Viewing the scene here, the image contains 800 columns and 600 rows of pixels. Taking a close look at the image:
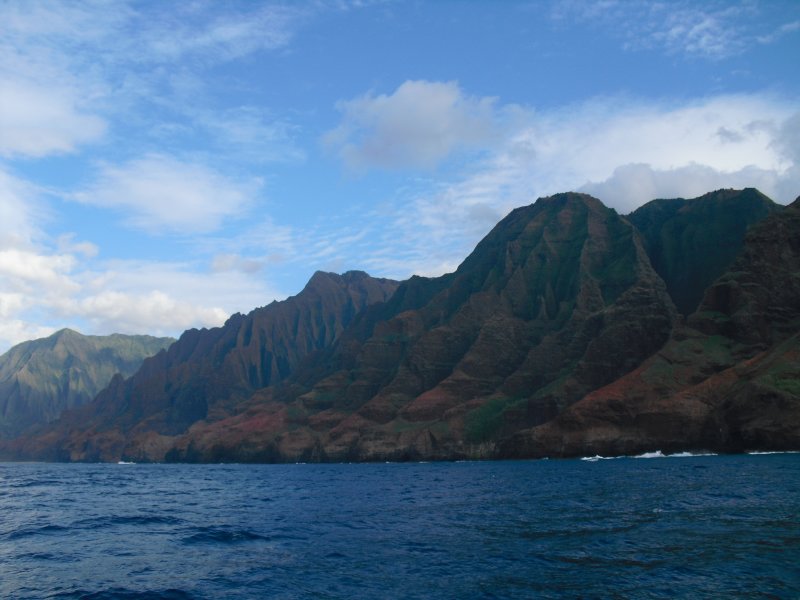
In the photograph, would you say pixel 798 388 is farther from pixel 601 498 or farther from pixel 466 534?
pixel 466 534

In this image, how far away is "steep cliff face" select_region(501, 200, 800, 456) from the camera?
427 feet

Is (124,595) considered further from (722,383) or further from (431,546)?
(722,383)

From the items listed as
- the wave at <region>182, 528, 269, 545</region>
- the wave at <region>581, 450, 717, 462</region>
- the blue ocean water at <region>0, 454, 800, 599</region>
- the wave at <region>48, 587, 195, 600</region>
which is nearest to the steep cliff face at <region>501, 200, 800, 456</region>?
the wave at <region>581, 450, 717, 462</region>

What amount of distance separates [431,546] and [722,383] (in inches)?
5113

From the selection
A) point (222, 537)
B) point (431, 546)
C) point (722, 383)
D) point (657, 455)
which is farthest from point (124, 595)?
point (722, 383)

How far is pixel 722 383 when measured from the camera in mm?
148250

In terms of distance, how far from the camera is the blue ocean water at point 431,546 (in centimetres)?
2811

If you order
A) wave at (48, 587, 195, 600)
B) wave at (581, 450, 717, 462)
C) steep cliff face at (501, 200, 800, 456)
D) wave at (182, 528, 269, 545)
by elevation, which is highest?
A: steep cliff face at (501, 200, 800, 456)

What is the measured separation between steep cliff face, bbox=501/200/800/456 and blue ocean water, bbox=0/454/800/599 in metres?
71.5

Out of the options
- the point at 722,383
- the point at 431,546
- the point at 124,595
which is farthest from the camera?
the point at 722,383

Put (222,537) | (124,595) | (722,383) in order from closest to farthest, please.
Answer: (124,595), (222,537), (722,383)

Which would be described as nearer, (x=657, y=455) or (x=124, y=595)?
(x=124, y=595)

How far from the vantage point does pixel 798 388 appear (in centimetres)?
12519

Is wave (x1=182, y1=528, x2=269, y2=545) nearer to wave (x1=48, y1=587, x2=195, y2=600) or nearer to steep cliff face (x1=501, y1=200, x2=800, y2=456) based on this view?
wave (x1=48, y1=587, x2=195, y2=600)
